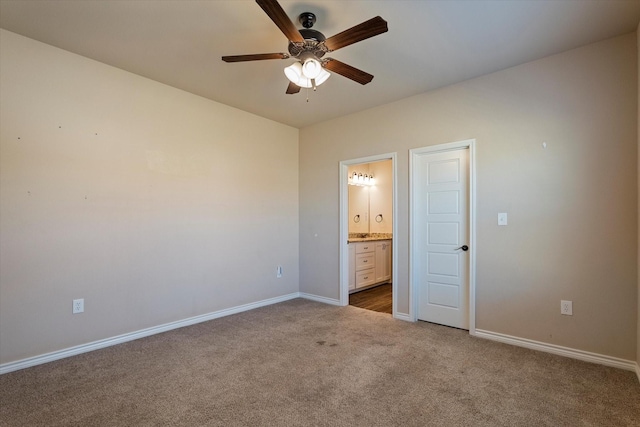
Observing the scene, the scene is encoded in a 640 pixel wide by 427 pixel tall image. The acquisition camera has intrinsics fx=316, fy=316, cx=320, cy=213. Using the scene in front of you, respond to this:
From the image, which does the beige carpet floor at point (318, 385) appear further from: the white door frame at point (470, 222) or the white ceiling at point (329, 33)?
the white ceiling at point (329, 33)

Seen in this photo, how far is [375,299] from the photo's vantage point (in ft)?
15.7

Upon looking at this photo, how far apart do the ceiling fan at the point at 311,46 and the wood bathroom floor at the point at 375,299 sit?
9.75 ft

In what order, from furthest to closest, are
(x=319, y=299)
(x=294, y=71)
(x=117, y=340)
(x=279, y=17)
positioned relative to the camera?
1. (x=319, y=299)
2. (x=117, y=340)
3. (x=294, y=71)
4. (x=279, y=17)

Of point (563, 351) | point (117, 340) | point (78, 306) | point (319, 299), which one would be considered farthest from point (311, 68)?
point (319, 299)

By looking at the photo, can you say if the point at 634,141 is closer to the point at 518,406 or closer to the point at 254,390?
the point at 518,406

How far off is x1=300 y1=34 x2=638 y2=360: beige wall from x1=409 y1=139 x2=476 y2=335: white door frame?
59mm

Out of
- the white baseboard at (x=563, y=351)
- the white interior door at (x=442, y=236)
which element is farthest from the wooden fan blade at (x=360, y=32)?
the white baseboard at (x=563, y=351)

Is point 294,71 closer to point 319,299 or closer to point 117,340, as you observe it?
point 117,340

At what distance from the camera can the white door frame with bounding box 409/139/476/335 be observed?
323 centimetres

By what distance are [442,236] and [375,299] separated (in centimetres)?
170

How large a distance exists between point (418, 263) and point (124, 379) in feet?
9.92

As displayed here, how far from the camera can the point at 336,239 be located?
14.7ft

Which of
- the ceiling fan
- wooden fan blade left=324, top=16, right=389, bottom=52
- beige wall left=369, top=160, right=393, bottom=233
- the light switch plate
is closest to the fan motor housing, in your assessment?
Result: the ceiling fan

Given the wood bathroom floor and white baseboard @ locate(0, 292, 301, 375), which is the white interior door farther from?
white baseboard @ locate(0, 292, 301, 375)
